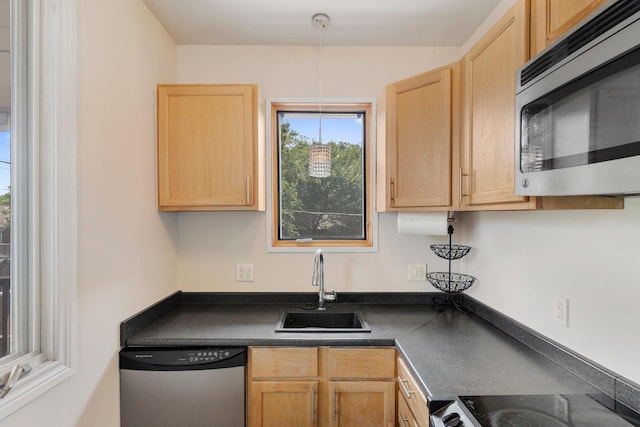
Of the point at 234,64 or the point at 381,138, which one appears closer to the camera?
the point at 381,138

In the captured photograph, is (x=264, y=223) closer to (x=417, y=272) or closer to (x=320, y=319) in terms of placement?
(x=320, y=319)

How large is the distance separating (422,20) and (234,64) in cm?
118

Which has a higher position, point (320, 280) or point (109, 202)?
point (109, 202)

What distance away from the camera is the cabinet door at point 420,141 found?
1628 millimetres

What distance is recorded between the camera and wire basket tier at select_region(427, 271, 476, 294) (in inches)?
76.4

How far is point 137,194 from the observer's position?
1.61m

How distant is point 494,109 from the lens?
4.17ft

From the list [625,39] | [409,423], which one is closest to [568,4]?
[625,39]

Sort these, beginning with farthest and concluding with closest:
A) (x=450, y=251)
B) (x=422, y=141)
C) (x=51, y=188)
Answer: (x=450, y=251), (x=422, y=141), (x=51, y=188)

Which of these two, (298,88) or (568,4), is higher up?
(298,88)

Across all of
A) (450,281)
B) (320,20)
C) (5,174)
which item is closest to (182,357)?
(5,174)

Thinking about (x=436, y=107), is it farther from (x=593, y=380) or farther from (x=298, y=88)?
(x=593, y=380)

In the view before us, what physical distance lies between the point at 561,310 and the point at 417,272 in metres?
0.92

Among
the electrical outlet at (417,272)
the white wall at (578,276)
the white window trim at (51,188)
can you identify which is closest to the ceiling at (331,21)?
the white window trim at (51,188)
